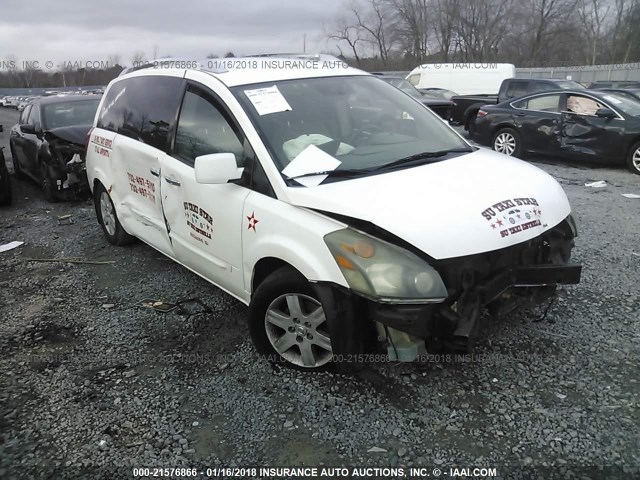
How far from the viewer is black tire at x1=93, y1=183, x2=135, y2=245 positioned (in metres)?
5.29

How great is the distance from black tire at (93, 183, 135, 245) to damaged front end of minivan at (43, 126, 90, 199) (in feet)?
7.85

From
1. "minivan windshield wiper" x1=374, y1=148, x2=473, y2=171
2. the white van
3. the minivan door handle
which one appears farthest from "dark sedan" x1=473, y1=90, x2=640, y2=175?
the white van

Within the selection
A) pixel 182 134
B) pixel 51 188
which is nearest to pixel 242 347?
pixel 182 134

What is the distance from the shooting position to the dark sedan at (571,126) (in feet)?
28.6

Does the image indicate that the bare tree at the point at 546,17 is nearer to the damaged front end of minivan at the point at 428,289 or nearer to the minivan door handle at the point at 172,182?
the minivan door handle at the point at 172,182

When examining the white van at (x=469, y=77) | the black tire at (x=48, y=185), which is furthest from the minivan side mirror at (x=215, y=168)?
the white van at (x=469, y=77)

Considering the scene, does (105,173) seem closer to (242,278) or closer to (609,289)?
(242,278)

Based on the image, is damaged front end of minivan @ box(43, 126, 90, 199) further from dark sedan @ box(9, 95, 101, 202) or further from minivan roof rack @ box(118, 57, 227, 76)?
minivan roof rack @ box(118, 57, 227, 76)

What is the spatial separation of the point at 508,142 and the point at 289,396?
8804 millimetres

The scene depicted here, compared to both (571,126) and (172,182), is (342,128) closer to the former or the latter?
(172,182)

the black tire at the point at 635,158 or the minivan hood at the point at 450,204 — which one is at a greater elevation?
the minivan hood at the point at 450,204

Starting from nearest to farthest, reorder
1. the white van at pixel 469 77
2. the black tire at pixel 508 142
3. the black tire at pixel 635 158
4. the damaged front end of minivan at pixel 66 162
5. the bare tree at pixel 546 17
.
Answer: the damaged front end of minivan at pixel 66 162 → the black tire at pixel 635 158 → the black tire at pixel 508 142 → the white van at pixel 469 77 → the bare tree at pixel 546 17

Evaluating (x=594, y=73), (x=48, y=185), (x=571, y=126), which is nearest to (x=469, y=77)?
(x=571, y=126)

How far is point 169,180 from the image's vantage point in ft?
12.6
